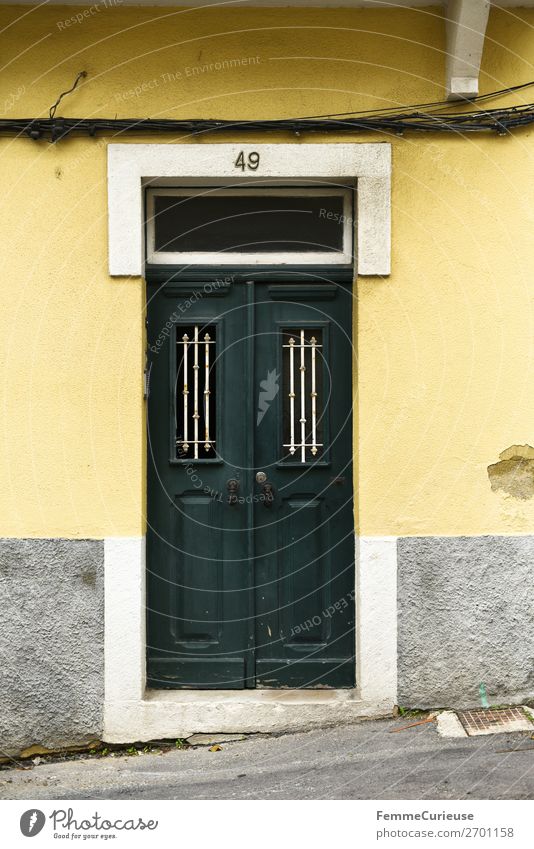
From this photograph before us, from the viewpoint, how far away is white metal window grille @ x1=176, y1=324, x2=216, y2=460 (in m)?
5.77

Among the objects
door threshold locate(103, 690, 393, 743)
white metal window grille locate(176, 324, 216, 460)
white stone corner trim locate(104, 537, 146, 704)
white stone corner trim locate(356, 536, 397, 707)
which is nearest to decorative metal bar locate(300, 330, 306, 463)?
white metal window grille locate(176, 324, 216, 460)

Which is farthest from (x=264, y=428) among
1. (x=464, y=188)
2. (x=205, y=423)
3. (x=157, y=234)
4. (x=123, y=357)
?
(x=464, y=188)

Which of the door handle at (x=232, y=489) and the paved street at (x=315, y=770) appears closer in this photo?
the paved street at (x=315, y=770)

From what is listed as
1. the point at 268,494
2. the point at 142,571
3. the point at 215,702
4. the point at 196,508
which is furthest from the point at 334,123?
the point at 215,702

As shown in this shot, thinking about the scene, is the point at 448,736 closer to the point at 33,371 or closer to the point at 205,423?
the point at 205,423

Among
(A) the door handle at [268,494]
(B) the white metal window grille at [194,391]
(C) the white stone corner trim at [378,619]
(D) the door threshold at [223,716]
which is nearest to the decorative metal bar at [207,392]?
(B) the white metal window grille at [194,391]

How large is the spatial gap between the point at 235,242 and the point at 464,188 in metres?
1.37

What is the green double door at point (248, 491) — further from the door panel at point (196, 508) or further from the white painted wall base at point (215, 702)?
the white painted wall base at point (215, 702)

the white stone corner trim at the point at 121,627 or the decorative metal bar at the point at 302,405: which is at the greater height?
the decorative metal bar at the point at 302,405

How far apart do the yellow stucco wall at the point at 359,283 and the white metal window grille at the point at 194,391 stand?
333mm

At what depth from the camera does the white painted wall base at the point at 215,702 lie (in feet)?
18.1

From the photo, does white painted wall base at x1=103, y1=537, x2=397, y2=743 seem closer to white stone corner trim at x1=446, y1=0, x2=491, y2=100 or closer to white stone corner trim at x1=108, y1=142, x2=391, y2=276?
white stone corner trim at x1=108, y1=142, x2=391, y2=276

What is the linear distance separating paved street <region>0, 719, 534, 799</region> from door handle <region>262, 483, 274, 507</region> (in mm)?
1336

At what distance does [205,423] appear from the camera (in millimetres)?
5777
